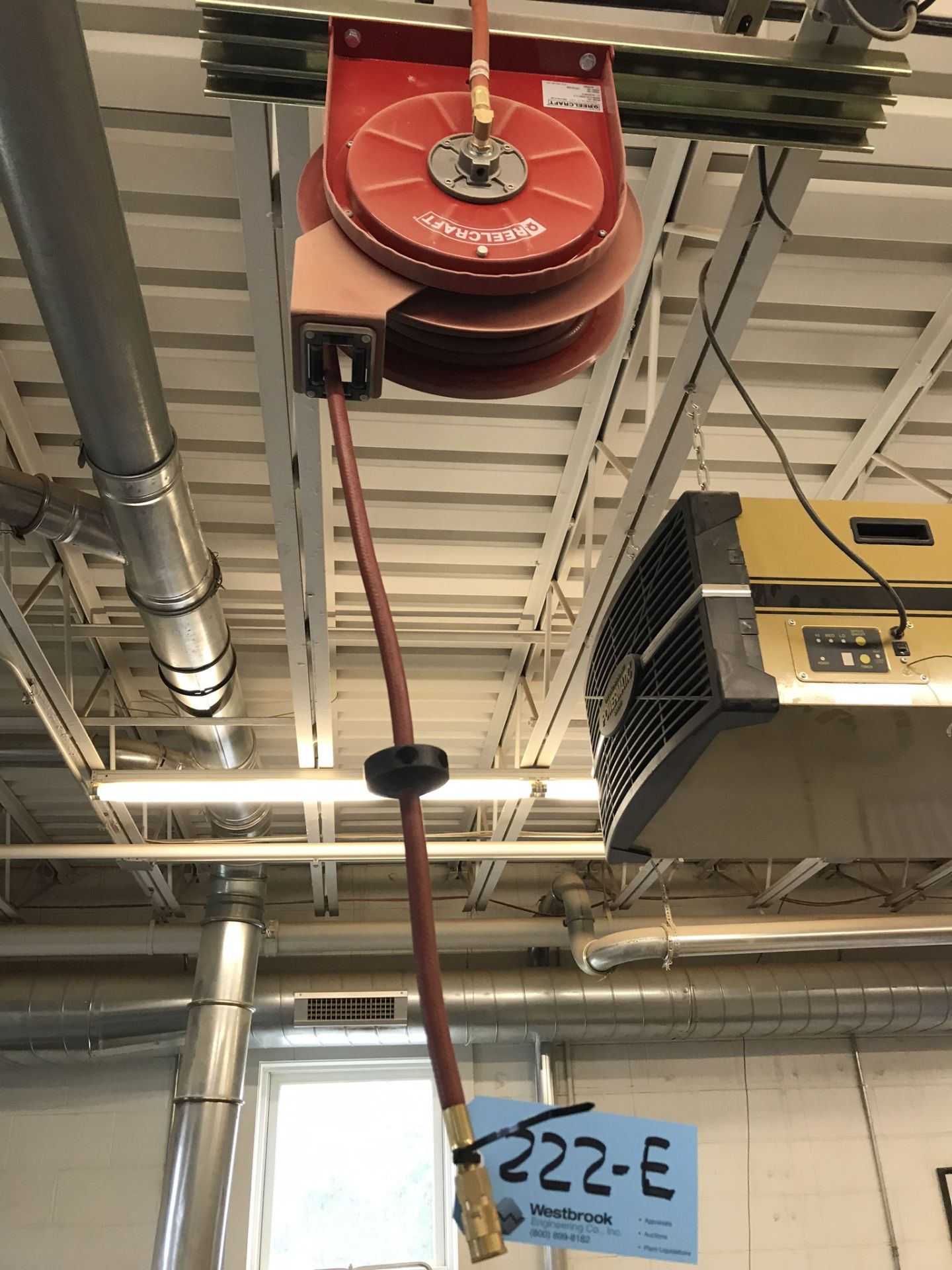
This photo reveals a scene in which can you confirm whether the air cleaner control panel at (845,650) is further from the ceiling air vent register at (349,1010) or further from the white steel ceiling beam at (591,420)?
the ceiling air vent register at (349,1010)

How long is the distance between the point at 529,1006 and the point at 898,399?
152 inches

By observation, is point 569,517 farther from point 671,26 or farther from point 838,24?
point 838,24

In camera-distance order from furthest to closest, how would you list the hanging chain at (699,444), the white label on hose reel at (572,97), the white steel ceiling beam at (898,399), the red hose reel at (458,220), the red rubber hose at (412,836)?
the white steel ceiling beam at (898,399), the hanging chain at (699,444), the white label on hose reel at (572,97), the red hose reel at (458,220), the red rubber hose at (412,836)

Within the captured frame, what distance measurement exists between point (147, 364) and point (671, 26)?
1401 mm

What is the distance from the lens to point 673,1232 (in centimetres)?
103

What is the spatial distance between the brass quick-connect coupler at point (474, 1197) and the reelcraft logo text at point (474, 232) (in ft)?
2.53

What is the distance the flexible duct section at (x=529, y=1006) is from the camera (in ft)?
16.5

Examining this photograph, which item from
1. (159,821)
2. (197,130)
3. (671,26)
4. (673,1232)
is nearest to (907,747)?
(673,1232)

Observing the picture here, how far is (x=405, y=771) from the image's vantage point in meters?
0.63

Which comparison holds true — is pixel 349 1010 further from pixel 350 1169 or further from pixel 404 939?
pixel 350 1169

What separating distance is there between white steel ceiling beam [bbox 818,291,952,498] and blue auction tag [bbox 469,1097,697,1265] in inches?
98.8

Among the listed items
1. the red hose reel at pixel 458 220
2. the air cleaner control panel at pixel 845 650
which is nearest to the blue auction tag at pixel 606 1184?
the air cleaner control panel at pixel 845 650

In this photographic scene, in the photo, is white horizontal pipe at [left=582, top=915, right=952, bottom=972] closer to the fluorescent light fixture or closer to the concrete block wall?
the fluorescent light fixture

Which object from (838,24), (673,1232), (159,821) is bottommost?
Result: (673,1232)
